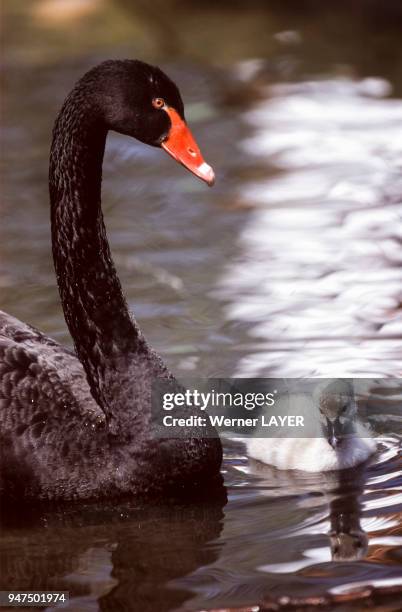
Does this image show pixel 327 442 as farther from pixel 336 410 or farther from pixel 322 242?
pixel 322 242

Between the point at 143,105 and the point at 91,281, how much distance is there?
1.81ft

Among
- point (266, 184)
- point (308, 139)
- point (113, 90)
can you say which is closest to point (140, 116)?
point (113, 90)

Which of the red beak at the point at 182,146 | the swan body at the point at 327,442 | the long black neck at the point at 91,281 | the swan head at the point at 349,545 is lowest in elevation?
the swan head at the point at 349,545

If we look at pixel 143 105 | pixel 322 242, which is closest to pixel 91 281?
pixel 143 105

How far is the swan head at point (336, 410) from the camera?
4117mm

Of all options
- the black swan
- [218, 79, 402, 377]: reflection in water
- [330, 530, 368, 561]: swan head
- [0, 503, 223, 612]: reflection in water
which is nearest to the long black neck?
the black swan

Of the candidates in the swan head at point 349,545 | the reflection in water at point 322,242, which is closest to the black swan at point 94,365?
the swan head at point 349,545

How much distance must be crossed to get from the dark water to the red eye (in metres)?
1.10

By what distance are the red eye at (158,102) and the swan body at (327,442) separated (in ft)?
3.24

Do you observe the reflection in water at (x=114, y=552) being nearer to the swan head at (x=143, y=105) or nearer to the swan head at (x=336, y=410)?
the swan head at (x=336, y=410)

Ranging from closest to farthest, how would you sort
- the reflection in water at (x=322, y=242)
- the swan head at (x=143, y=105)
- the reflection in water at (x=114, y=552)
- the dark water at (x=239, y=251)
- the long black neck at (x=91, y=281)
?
the reflection in water at (x=114, y=552), the dark water at (x=239, y=251), the swan head at (x=143, y=105), the long black neck at (x=91, y=281), the reflection in water at (x=322, y=242)

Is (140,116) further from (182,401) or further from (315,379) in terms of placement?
(315,379)

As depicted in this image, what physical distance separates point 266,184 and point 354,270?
118 cm

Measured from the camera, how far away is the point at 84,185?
3994 millimetres
